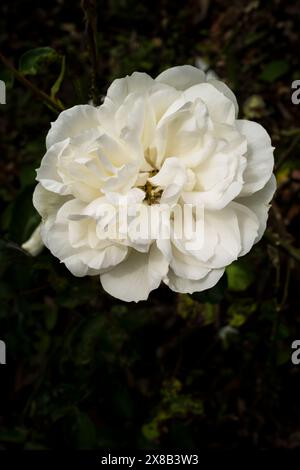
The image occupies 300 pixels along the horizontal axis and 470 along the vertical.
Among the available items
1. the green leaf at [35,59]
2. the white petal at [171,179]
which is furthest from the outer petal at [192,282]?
the green leaf at [35,59]

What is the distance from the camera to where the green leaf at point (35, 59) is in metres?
1.02

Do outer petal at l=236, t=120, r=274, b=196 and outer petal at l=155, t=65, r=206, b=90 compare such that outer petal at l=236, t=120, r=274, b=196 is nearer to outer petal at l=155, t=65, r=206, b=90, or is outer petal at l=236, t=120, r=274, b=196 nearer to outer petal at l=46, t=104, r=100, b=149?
outer petal at l=155, t=65, r=206, b=90

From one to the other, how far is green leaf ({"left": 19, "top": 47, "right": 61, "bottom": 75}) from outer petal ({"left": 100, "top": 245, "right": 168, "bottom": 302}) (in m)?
0.42

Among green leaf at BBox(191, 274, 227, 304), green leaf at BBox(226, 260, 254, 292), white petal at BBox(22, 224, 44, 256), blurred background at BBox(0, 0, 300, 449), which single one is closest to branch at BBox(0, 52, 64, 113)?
blurred background at BBox(0, 0, 300, 449)

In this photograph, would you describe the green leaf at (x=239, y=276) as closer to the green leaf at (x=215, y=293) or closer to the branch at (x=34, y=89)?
the green leaf at (x=215, y=293)

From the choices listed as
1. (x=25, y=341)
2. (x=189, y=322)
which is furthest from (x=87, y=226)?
(x=189, y=322)

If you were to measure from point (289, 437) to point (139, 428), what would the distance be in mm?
464

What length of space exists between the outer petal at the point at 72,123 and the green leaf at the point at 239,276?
2.45 feet

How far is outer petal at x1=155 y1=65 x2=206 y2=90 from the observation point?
2.72ft

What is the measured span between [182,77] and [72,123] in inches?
7.4

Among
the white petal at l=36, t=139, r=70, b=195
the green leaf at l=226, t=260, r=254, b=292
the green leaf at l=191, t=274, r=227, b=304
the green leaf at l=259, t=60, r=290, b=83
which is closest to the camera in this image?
the white petal at l=36, t=139, r=70, b=195

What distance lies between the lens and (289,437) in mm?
1587

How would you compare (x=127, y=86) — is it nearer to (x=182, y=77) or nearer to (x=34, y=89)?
(x=182, y=77)
